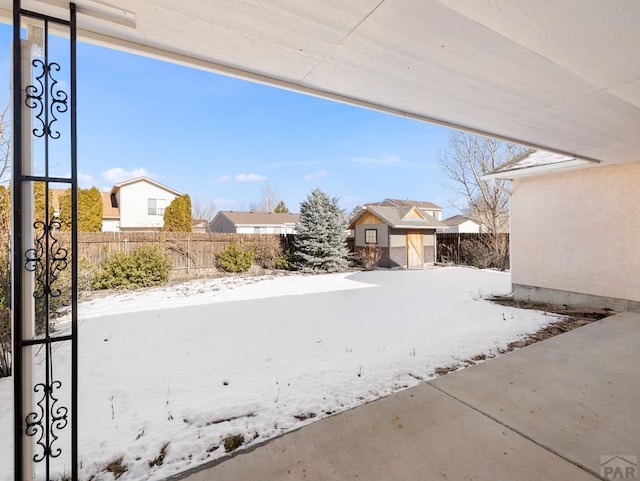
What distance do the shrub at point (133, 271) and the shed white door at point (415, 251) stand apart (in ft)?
32.9

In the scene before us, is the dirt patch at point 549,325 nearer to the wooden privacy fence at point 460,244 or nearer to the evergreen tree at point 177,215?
the wooden privacy fence at point 460,244

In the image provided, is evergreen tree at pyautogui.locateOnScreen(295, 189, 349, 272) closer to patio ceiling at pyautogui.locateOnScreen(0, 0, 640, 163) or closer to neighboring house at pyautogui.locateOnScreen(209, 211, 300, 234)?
patio ceiling at pyautogui.locateOnScreen(0, 0, 640, 163)

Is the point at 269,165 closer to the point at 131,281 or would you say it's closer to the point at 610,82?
the point at 131,281

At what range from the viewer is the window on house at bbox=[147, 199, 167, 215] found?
66.0 ft

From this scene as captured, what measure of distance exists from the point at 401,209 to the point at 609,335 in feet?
38.1

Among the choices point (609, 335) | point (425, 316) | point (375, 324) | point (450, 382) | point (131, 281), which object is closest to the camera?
point (450, 382)

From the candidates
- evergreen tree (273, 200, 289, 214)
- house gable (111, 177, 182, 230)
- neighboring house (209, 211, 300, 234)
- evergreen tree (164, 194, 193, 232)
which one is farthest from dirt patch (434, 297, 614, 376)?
evergreen tree (273, 200, 289, 214)

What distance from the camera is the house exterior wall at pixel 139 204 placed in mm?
19359

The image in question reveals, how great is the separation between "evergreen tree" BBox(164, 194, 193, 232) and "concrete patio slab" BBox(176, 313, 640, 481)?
16.8 m

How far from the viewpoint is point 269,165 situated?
33.1 meters

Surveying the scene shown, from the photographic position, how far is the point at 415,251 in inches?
571

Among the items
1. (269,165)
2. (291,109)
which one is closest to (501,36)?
(291,109)

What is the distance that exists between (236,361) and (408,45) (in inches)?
136

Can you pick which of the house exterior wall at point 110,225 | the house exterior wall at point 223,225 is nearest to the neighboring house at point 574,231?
the house exterior wall at point 223,225
